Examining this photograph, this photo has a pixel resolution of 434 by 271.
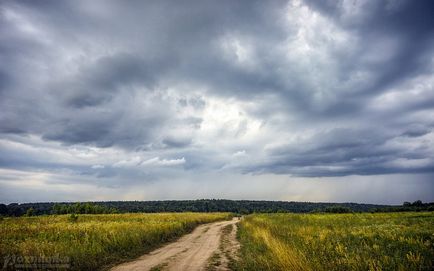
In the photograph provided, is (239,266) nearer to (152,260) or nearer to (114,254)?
(152,260)

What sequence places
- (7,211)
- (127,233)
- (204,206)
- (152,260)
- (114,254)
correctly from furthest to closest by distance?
(204,206), (7,211), (127,233), (114,254), (152,260)

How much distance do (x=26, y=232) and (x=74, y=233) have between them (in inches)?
127

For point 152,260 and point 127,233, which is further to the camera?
point 127,233

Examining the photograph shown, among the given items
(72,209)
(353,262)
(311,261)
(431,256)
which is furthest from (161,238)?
(72,209)

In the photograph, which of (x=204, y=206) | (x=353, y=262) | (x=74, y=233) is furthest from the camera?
(x=204, y=206)

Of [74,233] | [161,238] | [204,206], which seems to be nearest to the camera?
[74,233]

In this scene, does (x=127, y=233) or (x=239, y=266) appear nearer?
(x=239, y=266)

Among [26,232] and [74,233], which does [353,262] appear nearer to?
[74,233]

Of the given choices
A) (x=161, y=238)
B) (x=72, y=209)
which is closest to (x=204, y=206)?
(x=72, y=209)

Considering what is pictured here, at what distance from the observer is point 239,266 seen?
1295 cm

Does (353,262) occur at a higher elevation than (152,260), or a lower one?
higher

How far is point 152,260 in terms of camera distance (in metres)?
14.6

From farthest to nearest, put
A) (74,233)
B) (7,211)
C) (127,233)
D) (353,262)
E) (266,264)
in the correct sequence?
(7,211) < (127,233) < (74,233) < (266,264) < (353,262)

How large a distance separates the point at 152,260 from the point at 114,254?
2.73 metres
